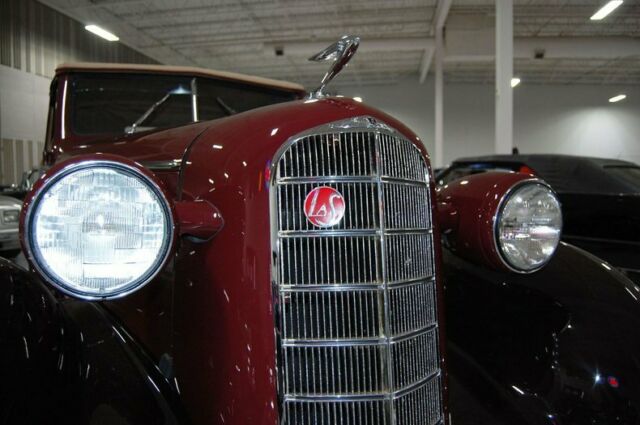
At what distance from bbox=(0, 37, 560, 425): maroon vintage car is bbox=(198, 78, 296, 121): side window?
4.24 ft

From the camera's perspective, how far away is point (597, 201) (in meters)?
3.95

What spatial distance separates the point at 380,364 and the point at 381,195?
17.3 inches

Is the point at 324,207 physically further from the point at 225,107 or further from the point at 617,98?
the point at 617,98

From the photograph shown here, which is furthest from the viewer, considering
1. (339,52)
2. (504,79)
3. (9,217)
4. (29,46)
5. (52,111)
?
(29,46)

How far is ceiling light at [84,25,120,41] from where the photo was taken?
1251 cm

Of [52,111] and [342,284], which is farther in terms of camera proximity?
[52,111]

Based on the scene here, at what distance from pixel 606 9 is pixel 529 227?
12752mm

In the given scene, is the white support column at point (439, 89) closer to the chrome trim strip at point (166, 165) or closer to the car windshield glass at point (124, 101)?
the car windshield glass at point (124, 101)

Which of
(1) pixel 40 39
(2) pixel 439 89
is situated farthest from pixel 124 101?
(2) pixel 439 89

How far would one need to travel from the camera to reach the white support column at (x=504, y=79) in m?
9.12

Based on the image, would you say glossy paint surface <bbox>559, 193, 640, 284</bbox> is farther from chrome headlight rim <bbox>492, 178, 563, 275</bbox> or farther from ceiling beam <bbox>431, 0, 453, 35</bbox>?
ceiling beam <bbox>431, 0, 453, 35</bbox>

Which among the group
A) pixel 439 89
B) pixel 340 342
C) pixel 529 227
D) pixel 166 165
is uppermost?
pixel 439 89

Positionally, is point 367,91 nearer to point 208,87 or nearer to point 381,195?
point 208,87

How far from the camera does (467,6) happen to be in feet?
41.1
